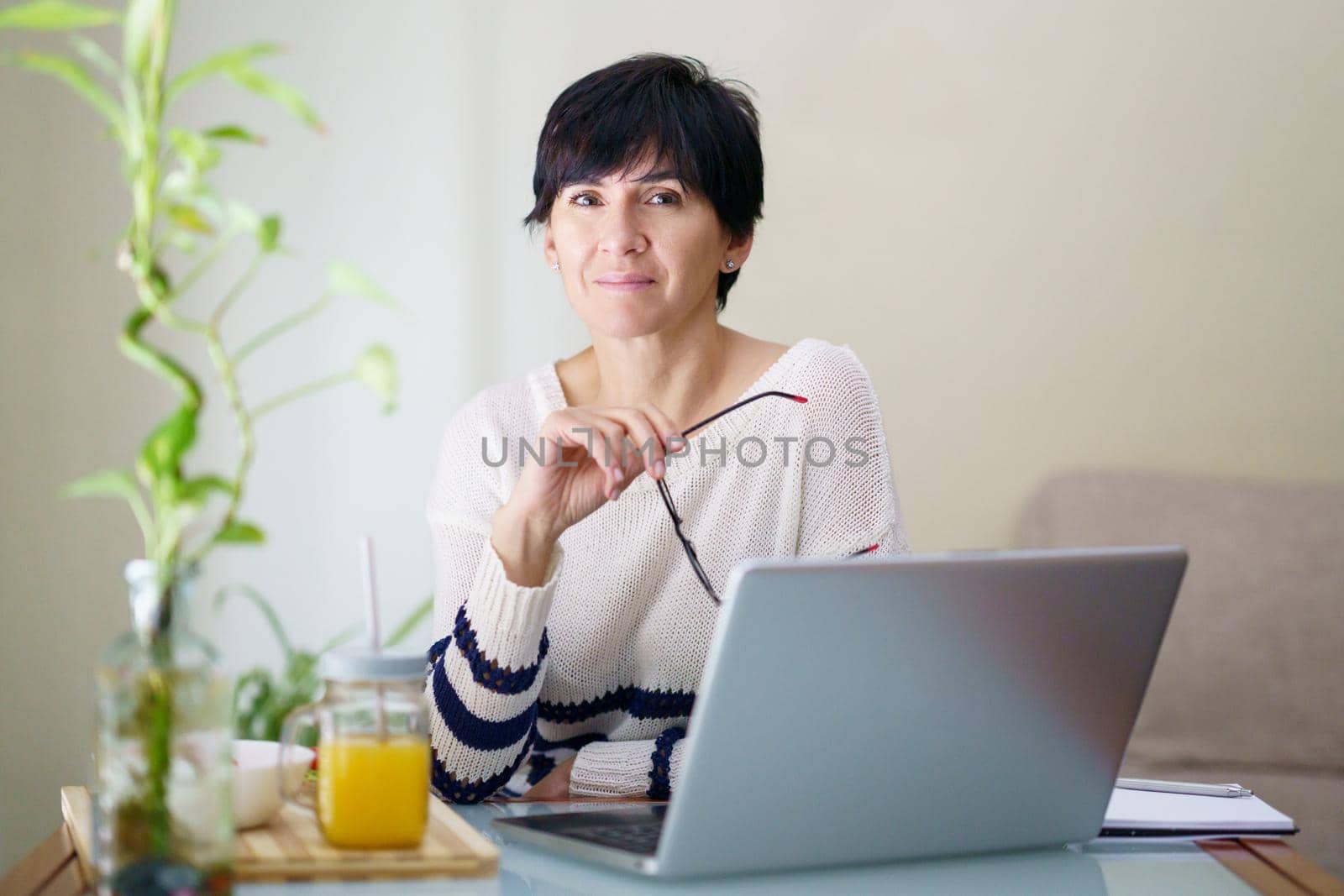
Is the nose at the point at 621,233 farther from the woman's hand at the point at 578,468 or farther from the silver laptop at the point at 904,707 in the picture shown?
the silver laptop at the point at 904,707

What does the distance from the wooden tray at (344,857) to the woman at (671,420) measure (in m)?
0.52

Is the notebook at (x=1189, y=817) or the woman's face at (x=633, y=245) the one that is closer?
the notebook at (x=1189, y=817)

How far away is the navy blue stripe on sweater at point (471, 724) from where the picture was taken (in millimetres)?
1241

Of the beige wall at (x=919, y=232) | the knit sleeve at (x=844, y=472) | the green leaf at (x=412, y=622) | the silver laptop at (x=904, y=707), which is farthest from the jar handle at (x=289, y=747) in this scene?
the beige wall at (x=919, y=232)

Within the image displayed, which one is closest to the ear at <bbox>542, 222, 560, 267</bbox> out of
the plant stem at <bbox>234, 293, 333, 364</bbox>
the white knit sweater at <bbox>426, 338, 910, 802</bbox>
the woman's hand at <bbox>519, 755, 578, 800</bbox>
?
the white knit sweater at <bbox>426, 338, 910, 802</bbox>

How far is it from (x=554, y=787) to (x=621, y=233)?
2.04ft

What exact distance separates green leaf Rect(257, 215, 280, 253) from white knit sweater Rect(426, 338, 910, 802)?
725mm

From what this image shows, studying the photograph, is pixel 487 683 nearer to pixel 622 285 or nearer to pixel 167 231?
pixel 622 285

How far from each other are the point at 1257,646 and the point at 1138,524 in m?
0.30

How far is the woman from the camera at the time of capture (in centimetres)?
152

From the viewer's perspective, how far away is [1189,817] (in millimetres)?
1039

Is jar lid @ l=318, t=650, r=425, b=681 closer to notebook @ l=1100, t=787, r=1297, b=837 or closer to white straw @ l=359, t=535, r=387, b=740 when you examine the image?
white straw @ l=359, t=535, r=387, b=740

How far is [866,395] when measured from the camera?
64.1 inches

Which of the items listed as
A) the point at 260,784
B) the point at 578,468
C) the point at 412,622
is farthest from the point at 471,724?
the point at 412,622
